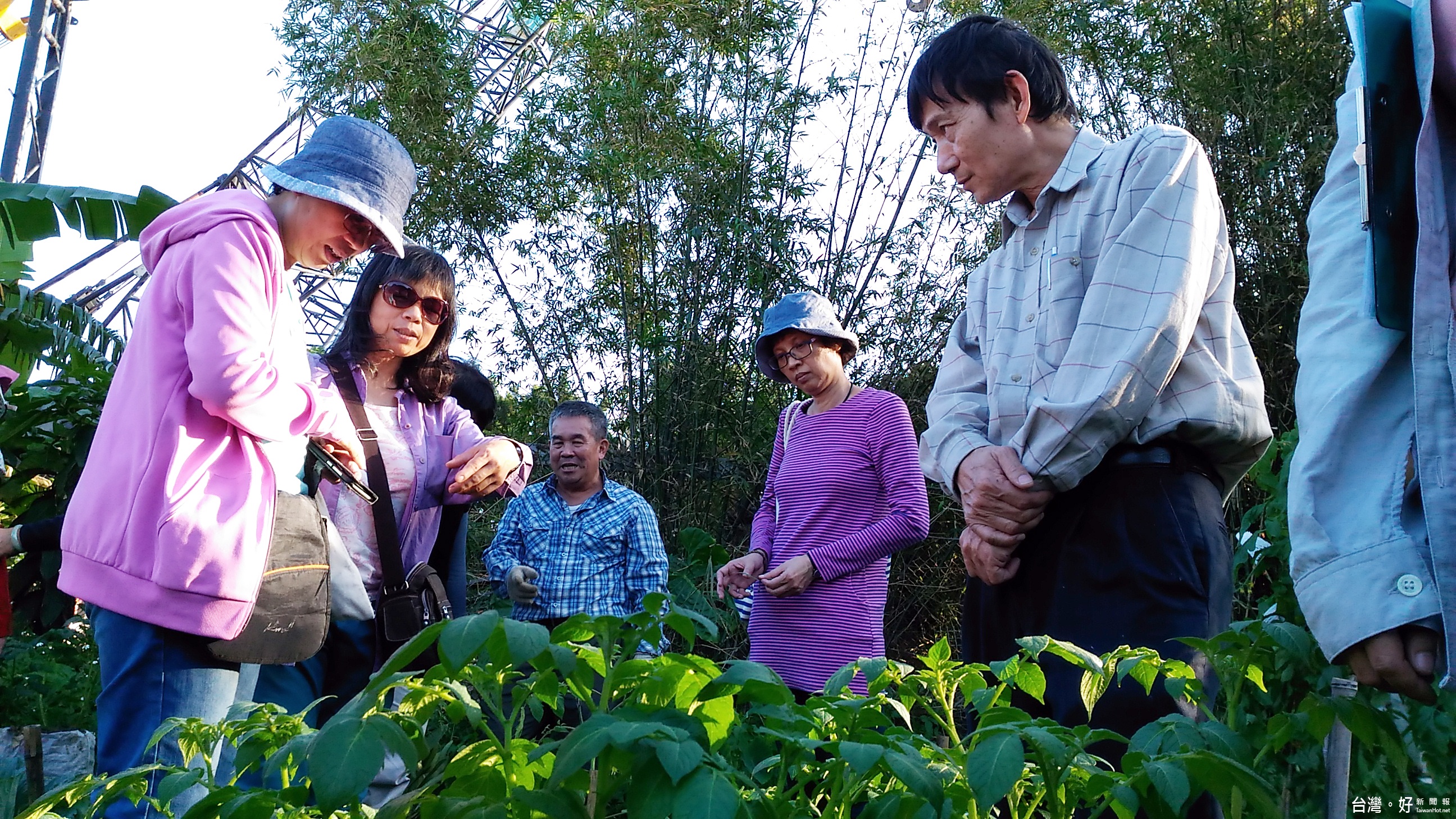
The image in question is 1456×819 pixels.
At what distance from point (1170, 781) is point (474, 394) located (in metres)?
2.77

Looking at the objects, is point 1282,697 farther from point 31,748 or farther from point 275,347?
point 31,748

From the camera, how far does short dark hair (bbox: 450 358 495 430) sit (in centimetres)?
342

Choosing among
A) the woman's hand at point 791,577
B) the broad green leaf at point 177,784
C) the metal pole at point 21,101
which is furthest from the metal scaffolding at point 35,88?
the broad green leaf at point 177,784

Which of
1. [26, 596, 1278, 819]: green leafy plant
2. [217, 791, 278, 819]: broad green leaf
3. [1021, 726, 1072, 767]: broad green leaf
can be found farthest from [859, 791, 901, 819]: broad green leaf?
[217, 791, 278, 819]: broad green leaf

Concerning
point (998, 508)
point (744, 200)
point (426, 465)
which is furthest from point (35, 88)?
point (998, 508)

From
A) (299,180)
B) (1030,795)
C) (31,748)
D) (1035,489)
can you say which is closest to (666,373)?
(31,748)

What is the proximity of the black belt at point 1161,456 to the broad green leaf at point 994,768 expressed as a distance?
1000 millimetres

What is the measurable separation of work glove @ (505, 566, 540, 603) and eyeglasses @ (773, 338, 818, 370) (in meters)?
1.14

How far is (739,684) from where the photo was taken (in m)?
1.07

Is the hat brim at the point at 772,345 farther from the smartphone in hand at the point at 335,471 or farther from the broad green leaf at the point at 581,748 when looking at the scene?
the broad green leaf at the point at 581,748

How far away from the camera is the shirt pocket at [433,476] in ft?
9.75

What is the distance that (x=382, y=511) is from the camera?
2.80 m

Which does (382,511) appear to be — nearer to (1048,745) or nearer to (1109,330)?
(1109,330)

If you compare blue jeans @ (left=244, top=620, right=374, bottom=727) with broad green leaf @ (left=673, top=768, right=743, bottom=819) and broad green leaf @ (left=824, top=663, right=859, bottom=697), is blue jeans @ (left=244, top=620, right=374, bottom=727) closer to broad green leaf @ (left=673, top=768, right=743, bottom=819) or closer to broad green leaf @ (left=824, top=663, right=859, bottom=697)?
broad green leaf @ (left=824, top=663, right=859, bottom=697)
